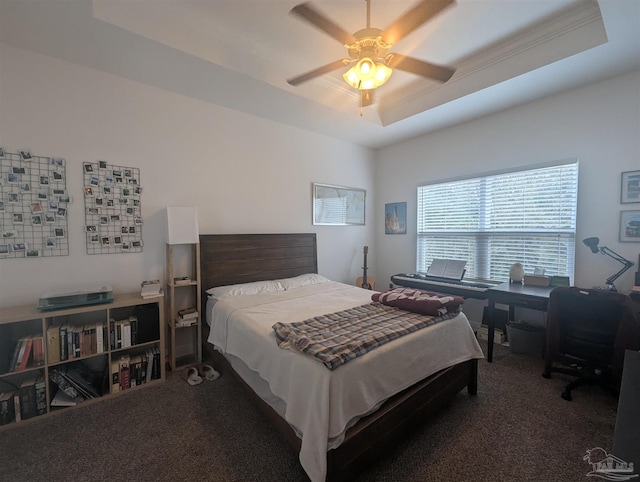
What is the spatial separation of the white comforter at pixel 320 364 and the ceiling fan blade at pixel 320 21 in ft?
6.21

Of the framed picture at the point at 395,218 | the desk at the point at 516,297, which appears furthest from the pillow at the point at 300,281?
the desk at the point at 516,297

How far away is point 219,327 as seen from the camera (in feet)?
8.05

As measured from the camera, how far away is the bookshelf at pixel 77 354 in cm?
198

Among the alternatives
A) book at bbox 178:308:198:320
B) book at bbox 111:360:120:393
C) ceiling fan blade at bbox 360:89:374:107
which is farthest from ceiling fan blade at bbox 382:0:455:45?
book at bbox 111:360:120:393

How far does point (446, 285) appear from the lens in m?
3.32

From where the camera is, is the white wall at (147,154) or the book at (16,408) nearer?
the book at (16,408)

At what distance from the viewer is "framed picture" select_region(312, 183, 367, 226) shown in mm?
4059

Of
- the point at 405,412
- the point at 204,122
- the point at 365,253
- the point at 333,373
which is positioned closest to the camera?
the point at 333,373

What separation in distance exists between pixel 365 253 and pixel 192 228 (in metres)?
2.67

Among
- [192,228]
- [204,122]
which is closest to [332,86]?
[204,122]

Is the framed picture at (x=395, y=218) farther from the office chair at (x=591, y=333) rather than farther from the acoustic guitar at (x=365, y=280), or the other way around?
the office chair at (x=591, y=333)

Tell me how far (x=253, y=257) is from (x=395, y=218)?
249 centimetres

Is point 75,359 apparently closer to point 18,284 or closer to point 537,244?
point 18,284

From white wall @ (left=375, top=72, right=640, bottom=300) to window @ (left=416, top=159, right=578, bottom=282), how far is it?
11cm
